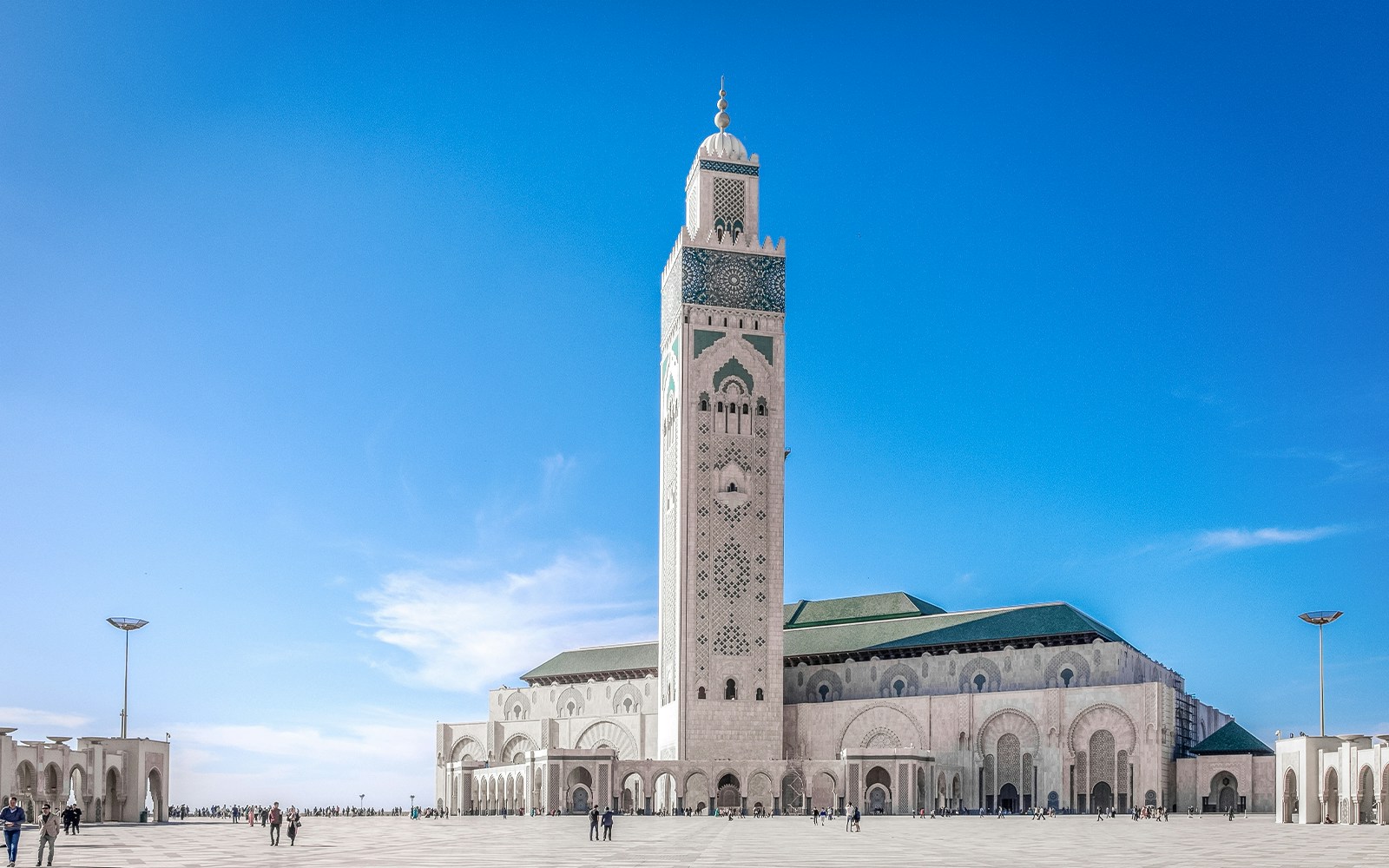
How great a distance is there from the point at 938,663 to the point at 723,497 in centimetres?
1087

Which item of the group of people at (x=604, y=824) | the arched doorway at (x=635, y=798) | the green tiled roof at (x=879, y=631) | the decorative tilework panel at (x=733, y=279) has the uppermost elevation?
the decorative tilework panel at (x=733, y=279)

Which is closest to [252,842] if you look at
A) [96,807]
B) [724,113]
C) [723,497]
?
[96,807]

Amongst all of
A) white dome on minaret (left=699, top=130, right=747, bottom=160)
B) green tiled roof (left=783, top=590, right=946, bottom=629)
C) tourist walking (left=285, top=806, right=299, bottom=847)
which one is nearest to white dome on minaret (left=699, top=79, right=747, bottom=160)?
white dome on minaret (left=699, top=130, right=747, bottom=160)

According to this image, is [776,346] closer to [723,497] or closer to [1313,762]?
[723,497]

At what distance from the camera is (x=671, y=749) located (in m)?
57.8

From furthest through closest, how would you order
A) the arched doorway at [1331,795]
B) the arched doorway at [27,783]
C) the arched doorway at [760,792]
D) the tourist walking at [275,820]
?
1. the arched doorway at [760,792]
2. the arched doorway at [1331,795]
3. the arched doorway at [27,783]
4. the tourist walking at [275,820]

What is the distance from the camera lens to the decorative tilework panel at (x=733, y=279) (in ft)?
197

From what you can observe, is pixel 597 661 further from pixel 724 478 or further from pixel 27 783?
pixel 27 783

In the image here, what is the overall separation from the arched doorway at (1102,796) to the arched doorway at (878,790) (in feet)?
23.8

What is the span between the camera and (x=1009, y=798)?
177 feet

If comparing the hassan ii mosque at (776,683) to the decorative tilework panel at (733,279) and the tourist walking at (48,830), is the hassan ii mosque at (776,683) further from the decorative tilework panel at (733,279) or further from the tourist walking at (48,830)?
the tourist walking at (48,830)

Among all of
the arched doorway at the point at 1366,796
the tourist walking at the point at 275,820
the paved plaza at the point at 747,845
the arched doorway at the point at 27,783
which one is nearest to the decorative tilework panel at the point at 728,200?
the paved plaza at the point at 747,845

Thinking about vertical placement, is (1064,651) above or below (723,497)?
below

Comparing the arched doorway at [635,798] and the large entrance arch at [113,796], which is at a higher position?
the large entrance arch at [113,796]
